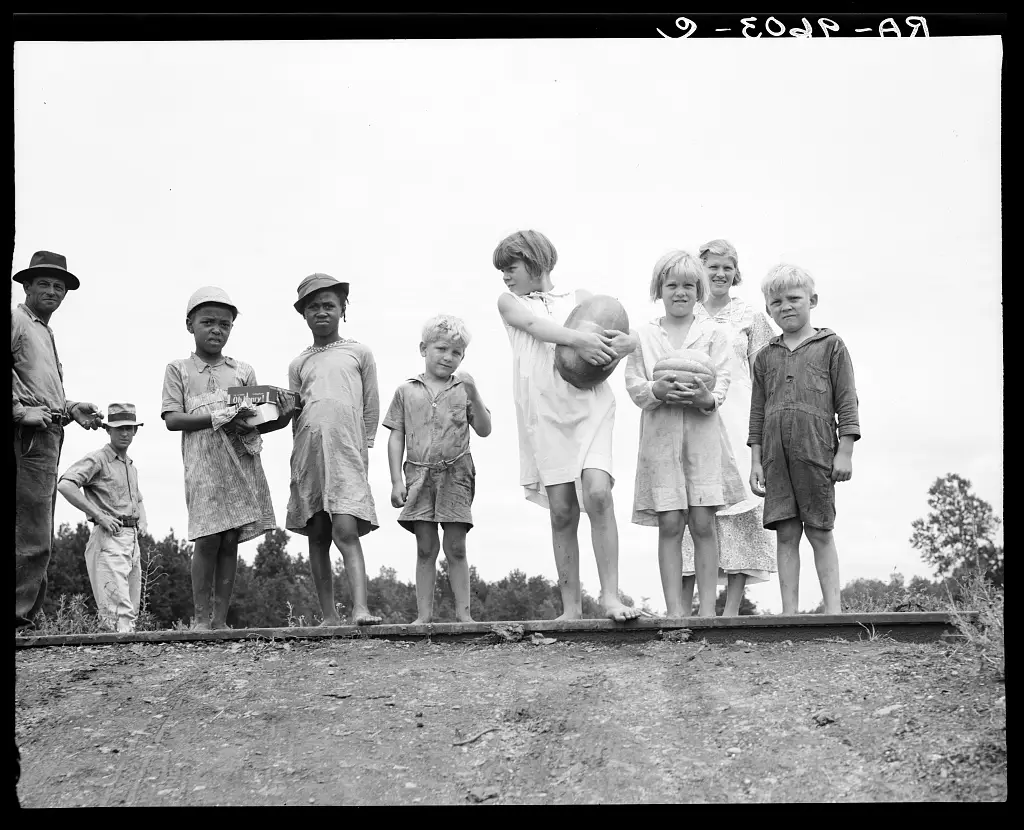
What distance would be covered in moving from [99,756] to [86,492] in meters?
4.28

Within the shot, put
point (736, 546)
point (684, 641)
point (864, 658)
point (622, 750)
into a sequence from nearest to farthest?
1. point (622, 750)
2. point (864, 658)
3. point (684, 641)
4. point (736, 546)

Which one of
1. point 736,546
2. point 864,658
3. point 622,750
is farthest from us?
point 736,546

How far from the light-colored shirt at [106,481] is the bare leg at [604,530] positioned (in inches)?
167

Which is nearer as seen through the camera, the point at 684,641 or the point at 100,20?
the point at 100,20

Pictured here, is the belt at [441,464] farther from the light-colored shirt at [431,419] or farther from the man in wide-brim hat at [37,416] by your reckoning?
the man in wide-brim hat at [37,416]

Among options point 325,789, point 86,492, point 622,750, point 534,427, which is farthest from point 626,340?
point 86,492

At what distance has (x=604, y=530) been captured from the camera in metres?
6.43

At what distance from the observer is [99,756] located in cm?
516

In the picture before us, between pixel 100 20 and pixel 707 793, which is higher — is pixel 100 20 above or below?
above

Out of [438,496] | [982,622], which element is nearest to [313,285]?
[438,496]

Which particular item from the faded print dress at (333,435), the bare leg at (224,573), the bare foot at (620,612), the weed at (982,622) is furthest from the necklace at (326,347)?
the weed at (982,622)

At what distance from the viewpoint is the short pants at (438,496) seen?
6891 millimetres

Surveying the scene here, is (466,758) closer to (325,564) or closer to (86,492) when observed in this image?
(325,564)

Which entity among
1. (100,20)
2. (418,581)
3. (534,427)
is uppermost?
(100,20)
